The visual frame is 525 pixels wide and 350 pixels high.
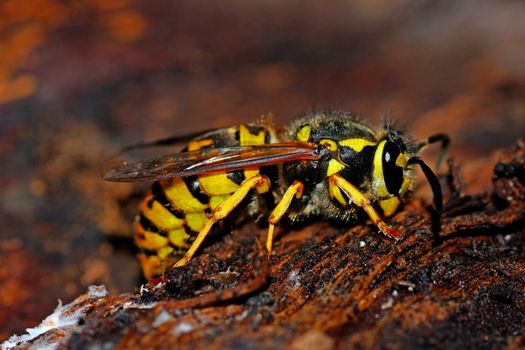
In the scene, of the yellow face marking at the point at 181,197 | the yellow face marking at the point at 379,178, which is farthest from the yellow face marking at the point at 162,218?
the yellow face marking at the point at 379,178

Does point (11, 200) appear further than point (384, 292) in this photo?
Yes

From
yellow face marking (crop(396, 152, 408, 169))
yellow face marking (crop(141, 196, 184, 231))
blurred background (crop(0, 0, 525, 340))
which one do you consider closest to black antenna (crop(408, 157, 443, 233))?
yellow face marking (crop(396, 152, 408, 169))

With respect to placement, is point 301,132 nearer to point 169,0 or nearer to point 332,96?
point 332,96

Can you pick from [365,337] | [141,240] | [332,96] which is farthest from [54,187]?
[365,337]

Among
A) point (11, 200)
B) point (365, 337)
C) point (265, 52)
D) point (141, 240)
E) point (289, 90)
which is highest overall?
point (265, 52)

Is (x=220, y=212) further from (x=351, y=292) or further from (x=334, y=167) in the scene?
(x=351, y=292)

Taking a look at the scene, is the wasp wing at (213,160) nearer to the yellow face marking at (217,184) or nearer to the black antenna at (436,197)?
the yellow face marking at (217,184)

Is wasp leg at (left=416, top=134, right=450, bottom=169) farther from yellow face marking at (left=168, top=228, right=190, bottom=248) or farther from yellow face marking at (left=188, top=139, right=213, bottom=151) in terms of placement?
yellow face marking at (left=168, top=228, right=190, bottom=248)
